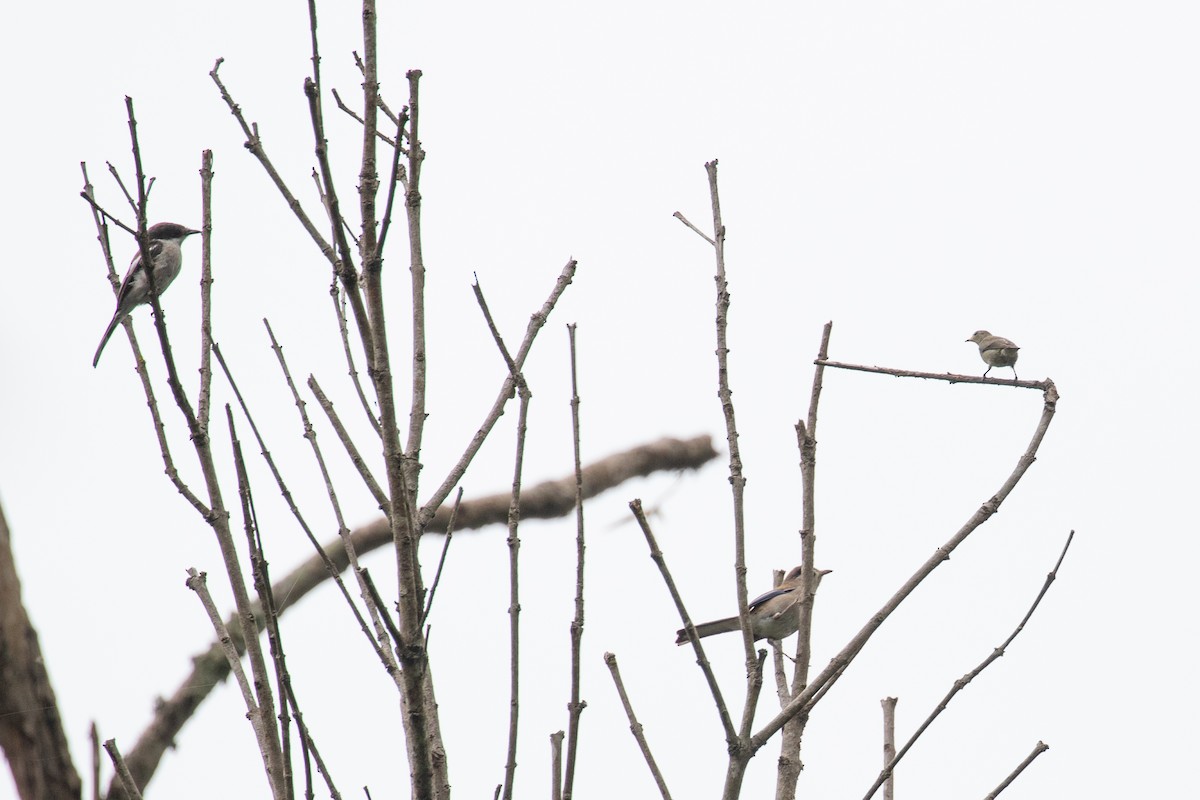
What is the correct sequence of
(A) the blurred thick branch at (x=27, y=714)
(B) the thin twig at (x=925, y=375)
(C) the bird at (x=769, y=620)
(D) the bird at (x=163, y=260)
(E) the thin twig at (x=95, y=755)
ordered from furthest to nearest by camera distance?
(D) the bird at (x=163, y=260) < (C) the bird at (x=769, y=620) < (B) the thin twig at (x=925, y=375) < (E) the thin twig at (x=95, y=755) < (A) the blurred thick branch at (x=27, y=714)

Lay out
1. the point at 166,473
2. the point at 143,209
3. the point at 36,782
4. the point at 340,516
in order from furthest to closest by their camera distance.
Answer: the point at 340,516, the point at 166,473, the point at 143,209, the point at 36,782

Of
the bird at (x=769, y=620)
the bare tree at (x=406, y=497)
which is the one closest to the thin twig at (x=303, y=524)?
the bare tree at (x=406, y=497)

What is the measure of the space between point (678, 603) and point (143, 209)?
154 cm

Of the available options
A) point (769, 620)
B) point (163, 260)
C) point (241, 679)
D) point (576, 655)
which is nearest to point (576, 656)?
point (576, 655)

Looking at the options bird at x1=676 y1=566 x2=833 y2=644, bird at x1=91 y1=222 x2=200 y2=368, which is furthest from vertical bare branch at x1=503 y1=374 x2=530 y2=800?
bird at x1=91 y1=222 x2=200 y2=368

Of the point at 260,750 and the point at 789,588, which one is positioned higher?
the point at 789,588

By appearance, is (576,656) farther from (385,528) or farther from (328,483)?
(385,528)

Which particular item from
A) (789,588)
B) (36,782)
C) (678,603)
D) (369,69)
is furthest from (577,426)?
(789,588)

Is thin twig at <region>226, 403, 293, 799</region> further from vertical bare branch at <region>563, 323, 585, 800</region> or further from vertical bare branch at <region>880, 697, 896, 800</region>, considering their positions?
vertical bare branch at <region>880, 697, 896, 800</region>

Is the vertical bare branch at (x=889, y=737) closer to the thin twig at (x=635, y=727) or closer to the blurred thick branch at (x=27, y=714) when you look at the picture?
the thin twig at (x=635, y=727)

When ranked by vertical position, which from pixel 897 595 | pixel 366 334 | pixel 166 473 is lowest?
pixel 897 595

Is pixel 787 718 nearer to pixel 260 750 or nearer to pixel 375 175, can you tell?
pixel 260 750

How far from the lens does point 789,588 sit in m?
6.87

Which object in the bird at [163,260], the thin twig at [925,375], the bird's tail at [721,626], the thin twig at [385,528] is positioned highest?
the bird at [163,260]
